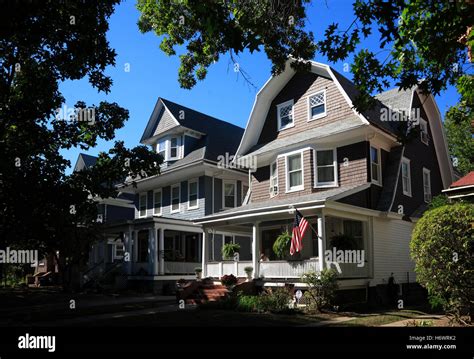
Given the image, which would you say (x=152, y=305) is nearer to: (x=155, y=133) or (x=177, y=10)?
(x=177, y=10)

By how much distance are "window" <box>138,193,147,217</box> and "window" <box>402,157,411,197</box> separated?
1712 cm

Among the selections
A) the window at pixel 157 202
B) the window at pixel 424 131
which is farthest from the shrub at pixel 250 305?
the window at pixel 157 202

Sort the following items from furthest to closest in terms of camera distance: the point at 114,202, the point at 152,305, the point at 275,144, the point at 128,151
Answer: the point at 114,202 → the point at 275,144 → the point at 152,305 → the point at 128,151

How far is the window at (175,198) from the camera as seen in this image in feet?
93.4

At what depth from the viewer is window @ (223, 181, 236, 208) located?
27527mm

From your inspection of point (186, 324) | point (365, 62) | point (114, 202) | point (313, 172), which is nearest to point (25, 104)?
point (186, 324)

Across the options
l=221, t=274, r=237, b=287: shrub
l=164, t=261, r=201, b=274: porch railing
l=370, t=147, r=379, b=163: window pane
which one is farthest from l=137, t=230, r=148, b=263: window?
l=370, t=147, r=379, b=163: window pane

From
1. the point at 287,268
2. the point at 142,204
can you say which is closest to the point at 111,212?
the point at 142,204

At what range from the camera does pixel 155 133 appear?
30359 millimetres

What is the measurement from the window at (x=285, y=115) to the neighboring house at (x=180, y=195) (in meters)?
5.13

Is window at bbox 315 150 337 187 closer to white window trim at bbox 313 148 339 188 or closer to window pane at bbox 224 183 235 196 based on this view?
white window trim at bbox 313 148 339 188

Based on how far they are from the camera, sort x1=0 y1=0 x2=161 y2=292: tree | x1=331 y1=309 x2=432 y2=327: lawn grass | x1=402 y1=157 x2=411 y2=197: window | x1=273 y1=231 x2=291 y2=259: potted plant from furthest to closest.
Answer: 1. x1=402 y1=157 x2=411 y2=197: window
2. x1=273 y1=231 x2=291 y2=259: potted plant
3. x1=0 y1=0 x2=161 y2=292: tree
4. x1=331 y1=309 x2=432 y2=327: lawn grass

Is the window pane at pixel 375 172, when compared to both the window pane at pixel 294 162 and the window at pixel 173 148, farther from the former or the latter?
the window at pixel 173 148

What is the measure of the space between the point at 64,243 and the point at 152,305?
426 cm
